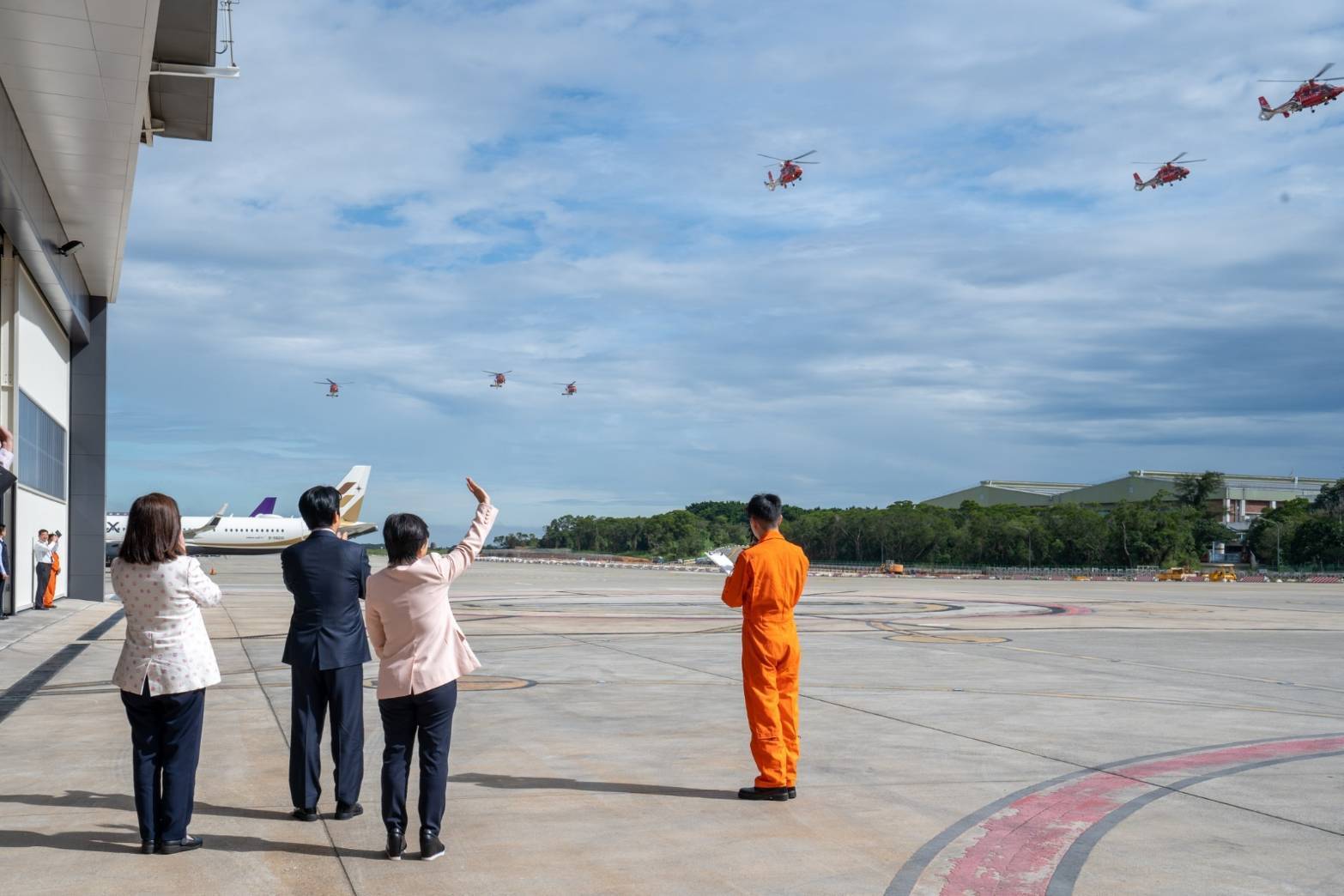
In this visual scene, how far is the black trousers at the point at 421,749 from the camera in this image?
20.0 ft

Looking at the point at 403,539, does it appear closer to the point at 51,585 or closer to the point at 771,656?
the point at 771,656

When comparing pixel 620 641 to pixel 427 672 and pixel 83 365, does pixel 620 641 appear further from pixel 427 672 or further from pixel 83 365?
pixel 83 365

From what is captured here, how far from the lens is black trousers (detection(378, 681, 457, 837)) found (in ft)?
20.0

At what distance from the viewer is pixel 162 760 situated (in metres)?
6.24

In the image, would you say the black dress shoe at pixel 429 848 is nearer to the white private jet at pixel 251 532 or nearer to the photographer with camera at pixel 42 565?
the photographer with camera at pixel 42 565

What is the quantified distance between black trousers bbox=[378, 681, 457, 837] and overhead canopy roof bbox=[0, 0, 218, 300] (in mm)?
11233

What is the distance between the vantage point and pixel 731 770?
8.38m

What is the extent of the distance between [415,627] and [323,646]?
858mm

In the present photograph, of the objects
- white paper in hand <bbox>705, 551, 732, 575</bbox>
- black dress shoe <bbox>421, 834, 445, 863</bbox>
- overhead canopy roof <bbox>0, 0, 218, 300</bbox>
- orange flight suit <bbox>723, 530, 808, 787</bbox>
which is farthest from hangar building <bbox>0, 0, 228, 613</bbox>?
black dress shoe <bbox>421, 834, 445, 863</bbox>

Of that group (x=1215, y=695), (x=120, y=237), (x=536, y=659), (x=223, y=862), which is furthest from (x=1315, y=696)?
(x=120, y=237)

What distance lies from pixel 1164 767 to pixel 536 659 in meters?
9.23

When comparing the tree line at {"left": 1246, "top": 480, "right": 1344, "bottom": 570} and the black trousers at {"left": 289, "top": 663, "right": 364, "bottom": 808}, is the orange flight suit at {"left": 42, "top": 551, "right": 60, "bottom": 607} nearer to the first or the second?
the black trousers at {"left": 289, "top": 663, "right": 364, "bottom": 808}

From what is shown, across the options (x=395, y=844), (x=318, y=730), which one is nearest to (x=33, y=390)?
(x=318, y=730)

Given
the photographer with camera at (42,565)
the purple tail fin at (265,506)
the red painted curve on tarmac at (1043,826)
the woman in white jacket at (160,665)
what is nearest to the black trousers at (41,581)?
the photographer with camera at (42,565)
